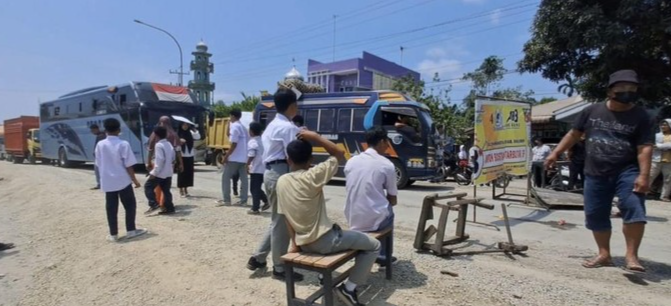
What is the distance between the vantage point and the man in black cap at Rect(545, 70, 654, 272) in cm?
400

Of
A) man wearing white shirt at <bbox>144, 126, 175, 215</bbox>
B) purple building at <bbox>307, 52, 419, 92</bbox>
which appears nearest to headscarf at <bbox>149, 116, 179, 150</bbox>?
man wearing white shirt at <bbox>144, 126, 175, 215</bbox>

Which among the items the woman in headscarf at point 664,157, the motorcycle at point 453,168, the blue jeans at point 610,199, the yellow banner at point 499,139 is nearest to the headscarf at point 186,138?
the yellow banner at point 499,139

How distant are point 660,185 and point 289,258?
10.2m

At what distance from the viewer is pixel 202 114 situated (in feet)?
55.7

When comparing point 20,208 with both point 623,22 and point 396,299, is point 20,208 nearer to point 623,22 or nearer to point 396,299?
point 396,299

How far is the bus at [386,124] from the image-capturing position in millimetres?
11188

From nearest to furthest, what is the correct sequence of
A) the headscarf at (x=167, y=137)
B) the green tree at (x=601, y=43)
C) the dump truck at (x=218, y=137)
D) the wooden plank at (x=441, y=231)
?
the wooden plank at (x=441, y=231), the headscarf at (x=167, y=137), the green tree at (x=601, y=43), the dump truck at (x=218, y=137)

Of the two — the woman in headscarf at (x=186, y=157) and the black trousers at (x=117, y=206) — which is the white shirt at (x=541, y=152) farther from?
the black trousers at (x=117, y=206)

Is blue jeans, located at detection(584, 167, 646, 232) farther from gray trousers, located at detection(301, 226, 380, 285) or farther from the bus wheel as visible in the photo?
the bus wheel

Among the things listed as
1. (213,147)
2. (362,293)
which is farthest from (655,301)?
(213,147)

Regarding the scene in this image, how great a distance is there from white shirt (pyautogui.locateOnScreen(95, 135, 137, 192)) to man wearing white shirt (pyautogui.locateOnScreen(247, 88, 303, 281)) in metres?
2.59

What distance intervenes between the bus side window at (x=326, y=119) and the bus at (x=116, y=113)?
19.7ft

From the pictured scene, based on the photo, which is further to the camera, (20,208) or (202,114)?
(202,114)

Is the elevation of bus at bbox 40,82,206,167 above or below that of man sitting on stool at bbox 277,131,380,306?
above
